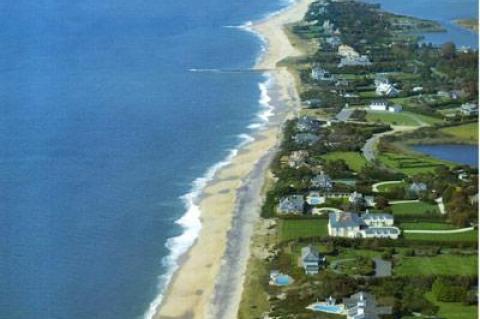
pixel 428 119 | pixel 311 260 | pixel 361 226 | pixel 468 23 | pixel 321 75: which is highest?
pixel 468 23

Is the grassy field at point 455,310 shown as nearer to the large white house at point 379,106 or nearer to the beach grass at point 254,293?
the beach grass at point 254,293

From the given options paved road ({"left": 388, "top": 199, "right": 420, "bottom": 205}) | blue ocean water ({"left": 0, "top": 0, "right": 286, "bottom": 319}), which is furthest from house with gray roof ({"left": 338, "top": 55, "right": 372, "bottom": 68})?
paved road ({"left": 388, "top": 199, "right": 420, "bottom": 205})

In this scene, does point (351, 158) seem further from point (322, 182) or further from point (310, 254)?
point (310, 254)

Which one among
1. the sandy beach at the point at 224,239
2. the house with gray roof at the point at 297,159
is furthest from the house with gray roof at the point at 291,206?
the house with gray roof at the point at 297,159

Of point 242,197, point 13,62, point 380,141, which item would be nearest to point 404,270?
point 242,197

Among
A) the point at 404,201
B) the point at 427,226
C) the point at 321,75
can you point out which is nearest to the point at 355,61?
the point at 321,75

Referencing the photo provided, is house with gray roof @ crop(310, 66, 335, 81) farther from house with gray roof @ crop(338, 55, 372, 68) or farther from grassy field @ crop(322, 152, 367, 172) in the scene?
grassy field @ crop(322, 152, 367, 172)
